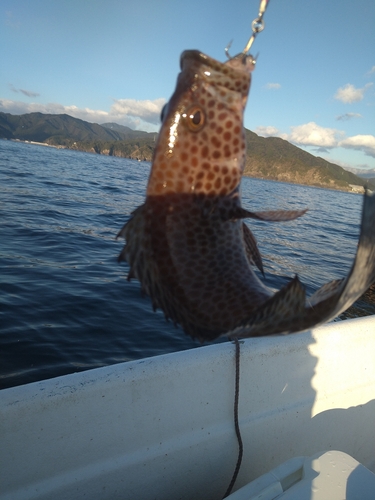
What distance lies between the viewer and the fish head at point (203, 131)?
1.73 meters

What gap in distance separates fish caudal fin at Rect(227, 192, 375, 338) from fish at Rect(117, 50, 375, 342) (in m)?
0.02

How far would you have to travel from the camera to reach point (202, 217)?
1.71m

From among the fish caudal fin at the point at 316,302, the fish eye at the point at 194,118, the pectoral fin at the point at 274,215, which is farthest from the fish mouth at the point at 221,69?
the fish caudal fin at the point at 316,302

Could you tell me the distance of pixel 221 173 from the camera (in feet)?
5.86

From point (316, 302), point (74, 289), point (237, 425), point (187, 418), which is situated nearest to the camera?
point (316, 302)

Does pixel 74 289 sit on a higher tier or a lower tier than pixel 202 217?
lower

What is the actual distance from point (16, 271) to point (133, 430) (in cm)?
755

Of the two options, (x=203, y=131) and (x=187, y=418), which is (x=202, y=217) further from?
(x=187, y=418)

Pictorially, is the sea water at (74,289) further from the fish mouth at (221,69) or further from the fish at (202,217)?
the fish mouth at (221,69)

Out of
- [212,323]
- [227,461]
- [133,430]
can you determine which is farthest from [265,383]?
[212,323]

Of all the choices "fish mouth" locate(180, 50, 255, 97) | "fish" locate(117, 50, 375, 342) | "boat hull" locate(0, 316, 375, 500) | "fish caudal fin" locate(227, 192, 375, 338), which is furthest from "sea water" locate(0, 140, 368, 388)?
"fish mouth" locate(180, 50, 255, 97)

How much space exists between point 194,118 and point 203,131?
0.08m

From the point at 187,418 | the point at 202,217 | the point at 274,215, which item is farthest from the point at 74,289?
the point at 274,215

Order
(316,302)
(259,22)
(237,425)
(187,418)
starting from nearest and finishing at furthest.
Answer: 1. (316,302)
2. (259,22)
3. (187,418)
4. (237,425)
